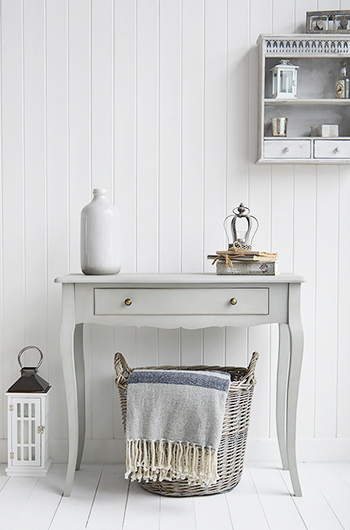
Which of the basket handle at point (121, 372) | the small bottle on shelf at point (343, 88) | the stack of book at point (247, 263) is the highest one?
the small bottle on shelf at point (343, 88)

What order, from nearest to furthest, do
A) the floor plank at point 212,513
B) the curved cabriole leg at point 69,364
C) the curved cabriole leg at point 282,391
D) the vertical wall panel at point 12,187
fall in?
the floor plank at point 212,513
the curved cabriole leg at point 69,364
the curved cabriole leg at point 282,391
the vertical wall panel at point 12,187

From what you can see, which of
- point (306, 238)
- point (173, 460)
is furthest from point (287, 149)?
point (173, 460)

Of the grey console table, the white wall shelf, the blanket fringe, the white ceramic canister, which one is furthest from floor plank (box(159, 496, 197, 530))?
the white wall shelf

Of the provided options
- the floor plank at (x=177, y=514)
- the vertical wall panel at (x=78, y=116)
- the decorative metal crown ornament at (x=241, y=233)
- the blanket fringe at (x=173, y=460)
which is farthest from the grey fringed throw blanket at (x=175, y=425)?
the vertical wall panel at (x=78, y=116)

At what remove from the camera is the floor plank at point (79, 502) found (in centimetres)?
167

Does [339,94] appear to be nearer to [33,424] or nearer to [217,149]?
[217,149]

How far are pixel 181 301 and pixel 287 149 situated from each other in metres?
0.81

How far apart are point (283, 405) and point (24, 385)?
3.56 ft

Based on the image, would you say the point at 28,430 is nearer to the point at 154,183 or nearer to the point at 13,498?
the point at 13,498

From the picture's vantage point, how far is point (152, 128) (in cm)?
222

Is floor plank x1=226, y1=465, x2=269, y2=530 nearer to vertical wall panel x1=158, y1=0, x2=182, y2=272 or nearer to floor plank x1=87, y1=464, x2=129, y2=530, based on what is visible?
floor plank x1=87, y1=464, x2=129, y2=530

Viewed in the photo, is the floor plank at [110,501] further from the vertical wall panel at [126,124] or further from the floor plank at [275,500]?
the vertical wall panel at [126,124]

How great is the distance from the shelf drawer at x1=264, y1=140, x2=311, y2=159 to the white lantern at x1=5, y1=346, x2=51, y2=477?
4.52 ft

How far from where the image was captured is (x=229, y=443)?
1863mm
